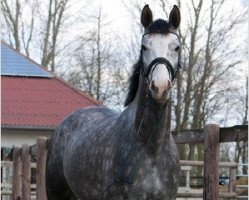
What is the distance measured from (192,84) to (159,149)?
20.1 metres

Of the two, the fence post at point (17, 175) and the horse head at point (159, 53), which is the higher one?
the horse head at point (159, 53)

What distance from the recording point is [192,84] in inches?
958

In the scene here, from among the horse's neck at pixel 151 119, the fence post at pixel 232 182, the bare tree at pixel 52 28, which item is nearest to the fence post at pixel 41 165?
the fence post at pixel 232 182

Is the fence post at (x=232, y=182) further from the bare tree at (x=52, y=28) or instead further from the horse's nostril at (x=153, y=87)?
the bare tree at (x=52, y=28)

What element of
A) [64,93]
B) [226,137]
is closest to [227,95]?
[64,93]

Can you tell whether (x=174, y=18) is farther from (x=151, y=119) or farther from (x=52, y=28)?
(x=52, y=28)

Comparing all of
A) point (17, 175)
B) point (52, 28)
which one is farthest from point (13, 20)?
point (17, 175)

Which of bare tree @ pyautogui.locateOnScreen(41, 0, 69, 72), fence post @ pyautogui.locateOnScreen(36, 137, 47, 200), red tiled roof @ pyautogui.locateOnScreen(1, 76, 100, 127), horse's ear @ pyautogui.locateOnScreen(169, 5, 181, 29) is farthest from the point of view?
bare tree @ pyautogui.locateOnScreen(41, 0, 69, 72)

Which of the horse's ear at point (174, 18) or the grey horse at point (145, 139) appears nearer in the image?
the grey horse at point (145, 139)

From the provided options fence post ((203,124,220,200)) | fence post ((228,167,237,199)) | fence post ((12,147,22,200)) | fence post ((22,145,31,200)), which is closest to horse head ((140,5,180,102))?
fence post ((203,124,220,200))

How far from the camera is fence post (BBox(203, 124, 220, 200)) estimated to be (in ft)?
17.1

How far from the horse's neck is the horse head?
0.60ft

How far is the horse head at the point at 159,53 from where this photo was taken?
4.00 m

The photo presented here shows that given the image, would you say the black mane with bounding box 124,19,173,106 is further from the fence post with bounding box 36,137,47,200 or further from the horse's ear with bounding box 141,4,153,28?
the fence post with bounding box 36,137,47,200
